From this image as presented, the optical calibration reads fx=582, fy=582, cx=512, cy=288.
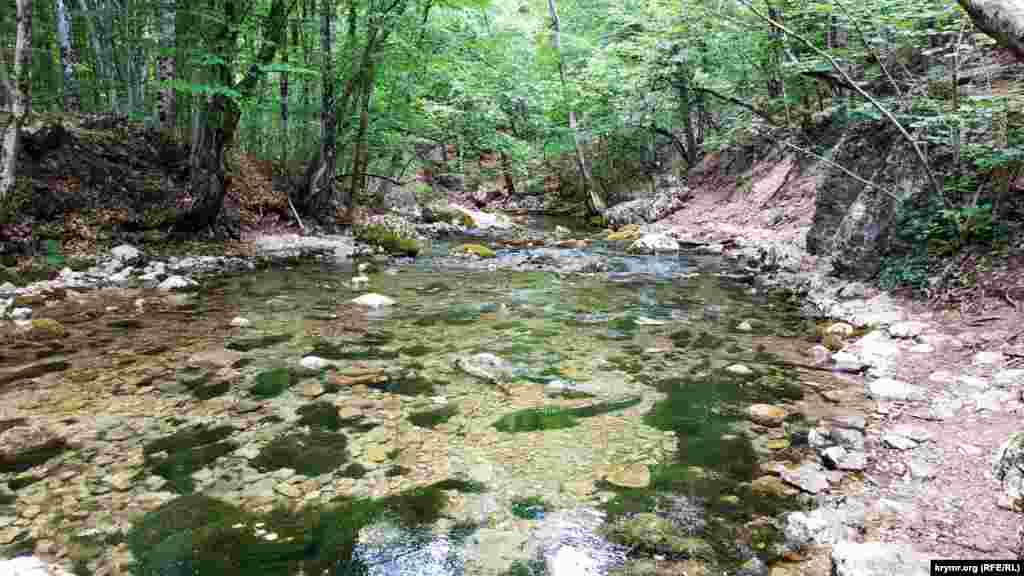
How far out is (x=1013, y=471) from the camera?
2.66m

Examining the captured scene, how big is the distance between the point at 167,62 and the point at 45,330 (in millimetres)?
6725

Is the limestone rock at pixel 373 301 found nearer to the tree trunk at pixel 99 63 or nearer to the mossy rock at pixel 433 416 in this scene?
the mossy rock at pixel 433 416

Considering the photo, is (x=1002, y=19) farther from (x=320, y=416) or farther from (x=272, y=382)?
(x=272, y=382)

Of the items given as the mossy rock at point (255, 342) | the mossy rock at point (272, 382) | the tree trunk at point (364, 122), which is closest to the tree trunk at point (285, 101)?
the tree trunk at point (364, 122)

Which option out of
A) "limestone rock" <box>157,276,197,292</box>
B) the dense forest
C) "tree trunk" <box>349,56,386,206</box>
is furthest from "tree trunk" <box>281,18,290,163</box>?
"limestone rock" <box>157,276,197,292</box>

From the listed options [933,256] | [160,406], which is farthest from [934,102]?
[160,406]

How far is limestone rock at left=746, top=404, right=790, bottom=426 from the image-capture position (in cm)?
378

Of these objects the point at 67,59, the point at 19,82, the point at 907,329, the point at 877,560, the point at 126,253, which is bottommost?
the point at 877,560

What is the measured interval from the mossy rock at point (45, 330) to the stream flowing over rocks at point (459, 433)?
4 cm

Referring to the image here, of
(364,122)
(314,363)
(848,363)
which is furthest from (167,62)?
(848,363)

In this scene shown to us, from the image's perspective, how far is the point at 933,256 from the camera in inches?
237

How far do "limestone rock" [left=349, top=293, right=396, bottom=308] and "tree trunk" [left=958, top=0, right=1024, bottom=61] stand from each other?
19.4 feet

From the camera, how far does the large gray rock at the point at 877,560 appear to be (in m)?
2.11

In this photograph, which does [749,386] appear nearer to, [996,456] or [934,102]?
[996,456]
